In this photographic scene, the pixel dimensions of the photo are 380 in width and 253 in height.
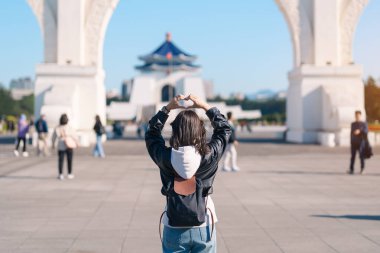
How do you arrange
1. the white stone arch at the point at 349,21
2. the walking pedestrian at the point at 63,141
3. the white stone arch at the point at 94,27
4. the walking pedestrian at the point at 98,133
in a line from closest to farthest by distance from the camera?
the walking pedestrian at the point at 63,141 → the walking pedestrian at the point at 98,133 → the white stone arch at the point at 94,27 → the white stone arch at the point at 349,21

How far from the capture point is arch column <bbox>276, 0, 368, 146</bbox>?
21.3m

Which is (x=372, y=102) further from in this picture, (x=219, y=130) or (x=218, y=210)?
(x=219, y=130)

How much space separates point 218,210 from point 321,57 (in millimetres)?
15551

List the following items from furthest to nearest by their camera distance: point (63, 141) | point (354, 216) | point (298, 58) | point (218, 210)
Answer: point (298, 58)
point (63, 141)
point (218, 210)
point (354, 216)

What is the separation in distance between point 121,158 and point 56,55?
7.47 m

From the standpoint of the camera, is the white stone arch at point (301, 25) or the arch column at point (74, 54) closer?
the arch column at point (74, 54)

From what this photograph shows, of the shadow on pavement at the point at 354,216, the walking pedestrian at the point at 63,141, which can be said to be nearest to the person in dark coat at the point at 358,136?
the shadow on pavement at the point at 354,216

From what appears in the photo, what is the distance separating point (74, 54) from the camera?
2100 cm

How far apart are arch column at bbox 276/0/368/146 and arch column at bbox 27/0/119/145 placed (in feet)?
23.7

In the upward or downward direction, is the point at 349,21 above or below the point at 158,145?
above

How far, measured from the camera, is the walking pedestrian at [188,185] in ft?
9.82

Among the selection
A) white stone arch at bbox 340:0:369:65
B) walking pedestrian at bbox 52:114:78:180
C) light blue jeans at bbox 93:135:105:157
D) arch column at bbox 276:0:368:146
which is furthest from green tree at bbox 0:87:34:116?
walking pedestrian at bbox 52:114:78:180

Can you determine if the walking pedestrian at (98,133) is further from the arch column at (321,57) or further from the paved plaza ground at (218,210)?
the arch column at (321,57)

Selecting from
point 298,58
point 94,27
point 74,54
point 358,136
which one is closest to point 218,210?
point 358,136
